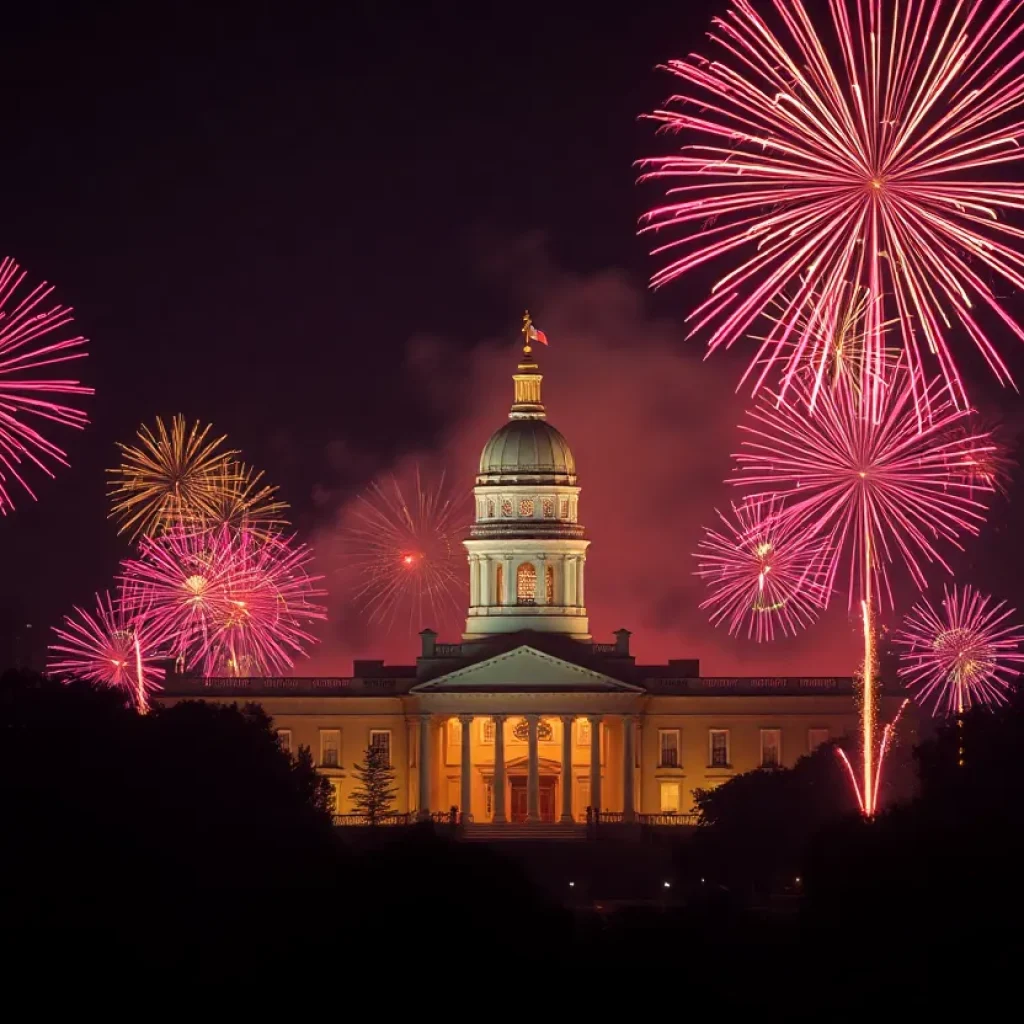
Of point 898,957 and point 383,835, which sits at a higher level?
point 383,835

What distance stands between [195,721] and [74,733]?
51.2ft

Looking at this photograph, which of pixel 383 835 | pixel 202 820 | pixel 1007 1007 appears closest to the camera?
pixel 1007 1007

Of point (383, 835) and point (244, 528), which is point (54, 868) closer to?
point (244, 528)

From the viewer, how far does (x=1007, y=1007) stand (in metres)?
105

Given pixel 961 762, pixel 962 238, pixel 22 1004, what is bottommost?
pixel 22 1004

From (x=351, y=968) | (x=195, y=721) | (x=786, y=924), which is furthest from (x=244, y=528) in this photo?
(x=351, y=968)

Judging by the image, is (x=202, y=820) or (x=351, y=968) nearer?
(x=351, y=968)

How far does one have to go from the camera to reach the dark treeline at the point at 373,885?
11300 centimetres

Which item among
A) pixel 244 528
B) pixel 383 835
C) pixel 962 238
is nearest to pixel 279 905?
pixel 962 238

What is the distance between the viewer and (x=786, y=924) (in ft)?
435

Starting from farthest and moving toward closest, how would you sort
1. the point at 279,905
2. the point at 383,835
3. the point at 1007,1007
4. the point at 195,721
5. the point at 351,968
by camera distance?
the point at 383,835, the point at 195,721, the point at 279,905, the point at 351,968, the point at 1007,1007

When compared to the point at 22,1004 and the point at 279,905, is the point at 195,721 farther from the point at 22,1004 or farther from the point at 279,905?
the point at 22,1004

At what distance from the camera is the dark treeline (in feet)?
371

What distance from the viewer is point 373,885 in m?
126
